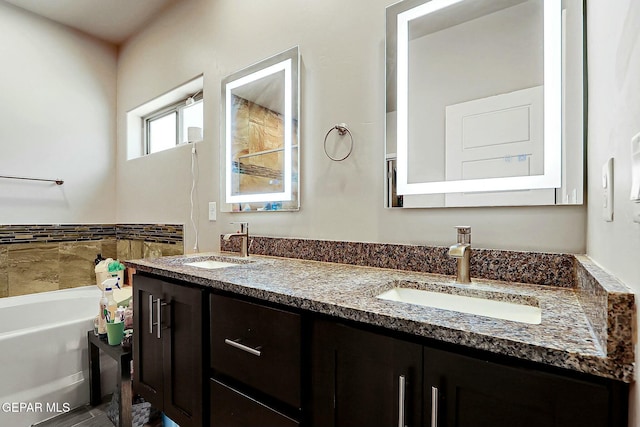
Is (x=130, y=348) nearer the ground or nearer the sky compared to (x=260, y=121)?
nearer the ground

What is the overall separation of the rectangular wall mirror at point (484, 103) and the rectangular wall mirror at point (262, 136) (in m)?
0.54

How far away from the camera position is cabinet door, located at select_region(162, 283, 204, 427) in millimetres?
1154

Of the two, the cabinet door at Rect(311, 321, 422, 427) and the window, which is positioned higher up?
the window

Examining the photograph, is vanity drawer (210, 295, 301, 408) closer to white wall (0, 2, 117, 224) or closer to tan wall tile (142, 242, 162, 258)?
tan wall tile (142, 242, 162, 258)

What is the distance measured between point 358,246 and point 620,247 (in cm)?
91

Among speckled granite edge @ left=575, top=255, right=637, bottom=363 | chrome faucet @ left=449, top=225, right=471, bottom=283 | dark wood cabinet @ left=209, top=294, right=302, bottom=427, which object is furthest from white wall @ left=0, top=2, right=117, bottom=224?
speckled granite edge @ left=575, top=255, right=637, bottom=363

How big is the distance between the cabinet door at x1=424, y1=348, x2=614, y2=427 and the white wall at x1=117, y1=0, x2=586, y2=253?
2.01 feet

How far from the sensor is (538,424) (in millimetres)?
549

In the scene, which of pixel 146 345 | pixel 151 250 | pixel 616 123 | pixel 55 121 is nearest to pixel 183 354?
pixel 146 345

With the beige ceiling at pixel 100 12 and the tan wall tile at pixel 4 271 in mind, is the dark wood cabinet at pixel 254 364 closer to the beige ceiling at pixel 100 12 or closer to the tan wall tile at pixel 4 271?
the tan wall tile at pixel 4 271

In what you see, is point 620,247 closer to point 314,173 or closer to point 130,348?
point 314,173

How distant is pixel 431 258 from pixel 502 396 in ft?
2.12

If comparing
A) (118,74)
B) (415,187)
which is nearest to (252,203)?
(415,187)

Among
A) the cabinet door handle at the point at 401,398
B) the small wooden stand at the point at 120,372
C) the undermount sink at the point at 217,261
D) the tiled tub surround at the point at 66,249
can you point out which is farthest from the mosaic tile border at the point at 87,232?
the cabinet door handle at the point at 401,398
